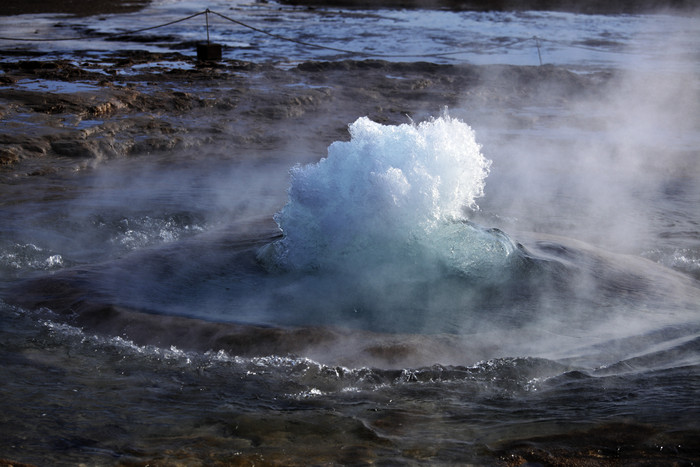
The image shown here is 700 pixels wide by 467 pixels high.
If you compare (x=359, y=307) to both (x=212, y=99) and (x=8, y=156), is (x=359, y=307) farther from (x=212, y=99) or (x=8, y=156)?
(x=212, y=99)

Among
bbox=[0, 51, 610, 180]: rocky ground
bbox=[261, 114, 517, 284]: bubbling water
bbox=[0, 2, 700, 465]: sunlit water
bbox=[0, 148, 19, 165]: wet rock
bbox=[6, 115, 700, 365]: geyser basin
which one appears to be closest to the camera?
bbox=[0, 2, 700, 465]: sunlit water

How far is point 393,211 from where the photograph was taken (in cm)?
328

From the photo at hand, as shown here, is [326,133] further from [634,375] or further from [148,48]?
[148,48]

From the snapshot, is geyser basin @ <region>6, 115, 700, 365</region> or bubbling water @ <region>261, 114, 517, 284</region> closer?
geyser basin @ <region>6, 115, 700, 365</region>

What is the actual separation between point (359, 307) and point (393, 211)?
48 centimetres

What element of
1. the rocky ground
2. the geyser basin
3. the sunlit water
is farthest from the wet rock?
the geyser basin

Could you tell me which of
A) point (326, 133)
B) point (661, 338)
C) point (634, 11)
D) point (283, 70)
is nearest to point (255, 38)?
point (283, 70)

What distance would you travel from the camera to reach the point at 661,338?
9.50 feet

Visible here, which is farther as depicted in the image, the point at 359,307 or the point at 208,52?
the point at 208,52

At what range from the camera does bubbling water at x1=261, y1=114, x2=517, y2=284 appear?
3.29m

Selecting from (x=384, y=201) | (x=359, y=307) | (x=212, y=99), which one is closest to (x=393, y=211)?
(x=384, y=201)

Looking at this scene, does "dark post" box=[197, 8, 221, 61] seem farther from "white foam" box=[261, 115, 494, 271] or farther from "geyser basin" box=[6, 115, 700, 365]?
"white foam" box=[261, 115, 494, 271]

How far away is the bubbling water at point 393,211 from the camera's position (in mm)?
3289

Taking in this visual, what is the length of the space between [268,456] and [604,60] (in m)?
11.4
